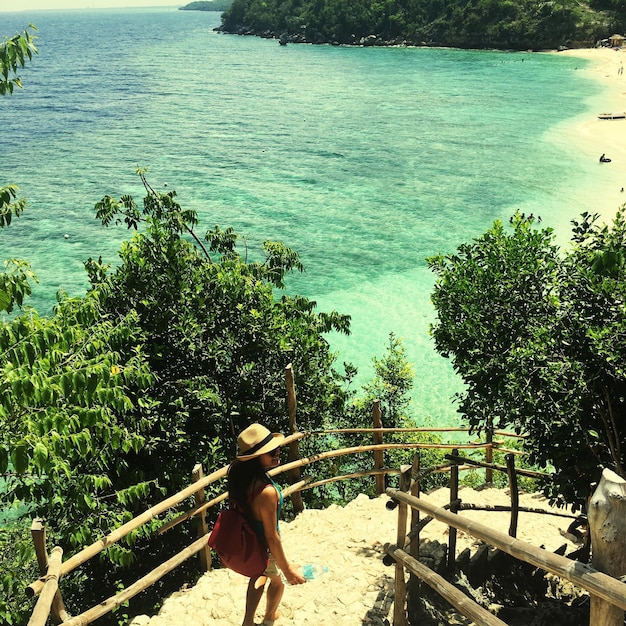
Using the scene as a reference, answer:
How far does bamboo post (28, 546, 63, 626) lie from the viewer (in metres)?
4.04

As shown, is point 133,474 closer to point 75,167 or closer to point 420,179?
point 420,179

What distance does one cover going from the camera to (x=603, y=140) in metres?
43.0

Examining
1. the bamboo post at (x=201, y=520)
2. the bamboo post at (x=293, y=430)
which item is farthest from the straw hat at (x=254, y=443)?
the bamboo post at (x=293, y=430)

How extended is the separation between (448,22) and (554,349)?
105 metres

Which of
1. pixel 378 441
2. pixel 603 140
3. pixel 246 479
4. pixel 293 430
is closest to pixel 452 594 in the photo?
pixel 246 479

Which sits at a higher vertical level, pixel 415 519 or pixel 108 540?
pixel 108 540

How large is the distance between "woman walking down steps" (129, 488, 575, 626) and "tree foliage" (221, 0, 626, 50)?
9434 cm

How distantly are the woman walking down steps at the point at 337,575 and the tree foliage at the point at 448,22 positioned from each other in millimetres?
94336

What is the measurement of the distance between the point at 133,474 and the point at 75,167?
39090mm

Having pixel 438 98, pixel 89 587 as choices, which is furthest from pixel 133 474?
pixel 438 98

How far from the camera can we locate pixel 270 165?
42.1m

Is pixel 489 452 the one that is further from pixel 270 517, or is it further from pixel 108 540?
pixel 108 540

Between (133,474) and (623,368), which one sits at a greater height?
(623,368)

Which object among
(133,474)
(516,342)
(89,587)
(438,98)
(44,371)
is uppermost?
(438,98)
